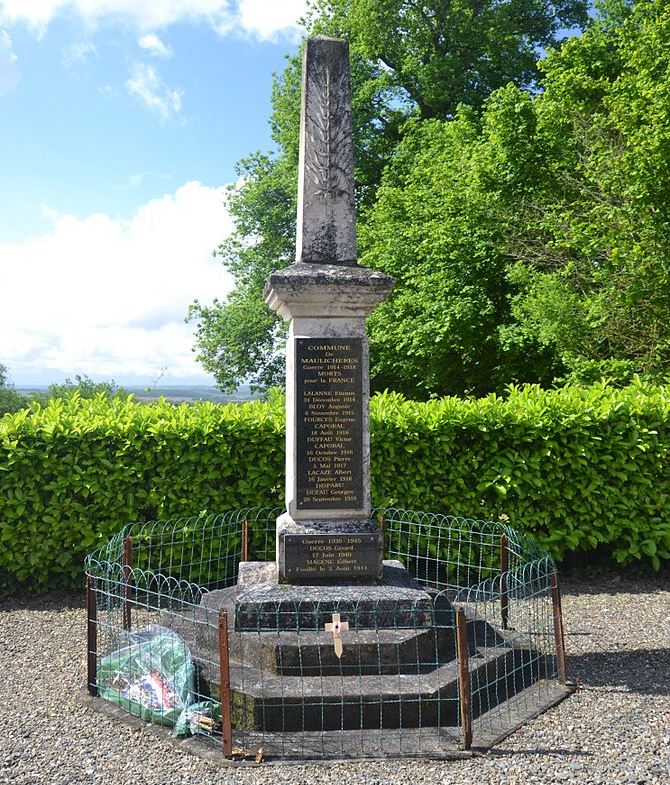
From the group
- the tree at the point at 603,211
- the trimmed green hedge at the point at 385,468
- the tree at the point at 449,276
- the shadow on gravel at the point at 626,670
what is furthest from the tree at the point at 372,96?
the shadow on gravel at the point at 626,670

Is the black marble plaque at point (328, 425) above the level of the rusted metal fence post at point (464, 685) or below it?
above

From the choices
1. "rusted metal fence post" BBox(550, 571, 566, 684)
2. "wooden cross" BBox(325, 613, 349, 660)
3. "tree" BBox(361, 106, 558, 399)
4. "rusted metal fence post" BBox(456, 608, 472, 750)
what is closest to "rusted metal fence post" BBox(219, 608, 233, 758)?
"wooden cross" BBox(325, 613, 349, 660)

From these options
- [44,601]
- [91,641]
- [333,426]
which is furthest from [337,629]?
[44,601]

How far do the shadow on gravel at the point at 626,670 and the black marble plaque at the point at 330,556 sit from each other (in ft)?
6.73

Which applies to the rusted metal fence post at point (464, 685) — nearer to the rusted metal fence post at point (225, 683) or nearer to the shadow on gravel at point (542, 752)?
the shadow on gravel at point (542, 752)

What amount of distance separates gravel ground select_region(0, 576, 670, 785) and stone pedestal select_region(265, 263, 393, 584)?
1.99 meters

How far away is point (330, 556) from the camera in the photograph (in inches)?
257

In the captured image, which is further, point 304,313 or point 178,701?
point 304,313

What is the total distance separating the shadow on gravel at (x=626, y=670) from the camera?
6.16 meters

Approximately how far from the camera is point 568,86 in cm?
1399

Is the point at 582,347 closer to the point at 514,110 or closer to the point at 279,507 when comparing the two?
the point at 514,110

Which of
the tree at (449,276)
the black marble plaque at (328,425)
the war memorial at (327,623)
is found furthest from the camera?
the tree at (449,276)

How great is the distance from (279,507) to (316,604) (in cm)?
325

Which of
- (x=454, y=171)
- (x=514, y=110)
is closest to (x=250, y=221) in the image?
(x=454, y=171)
